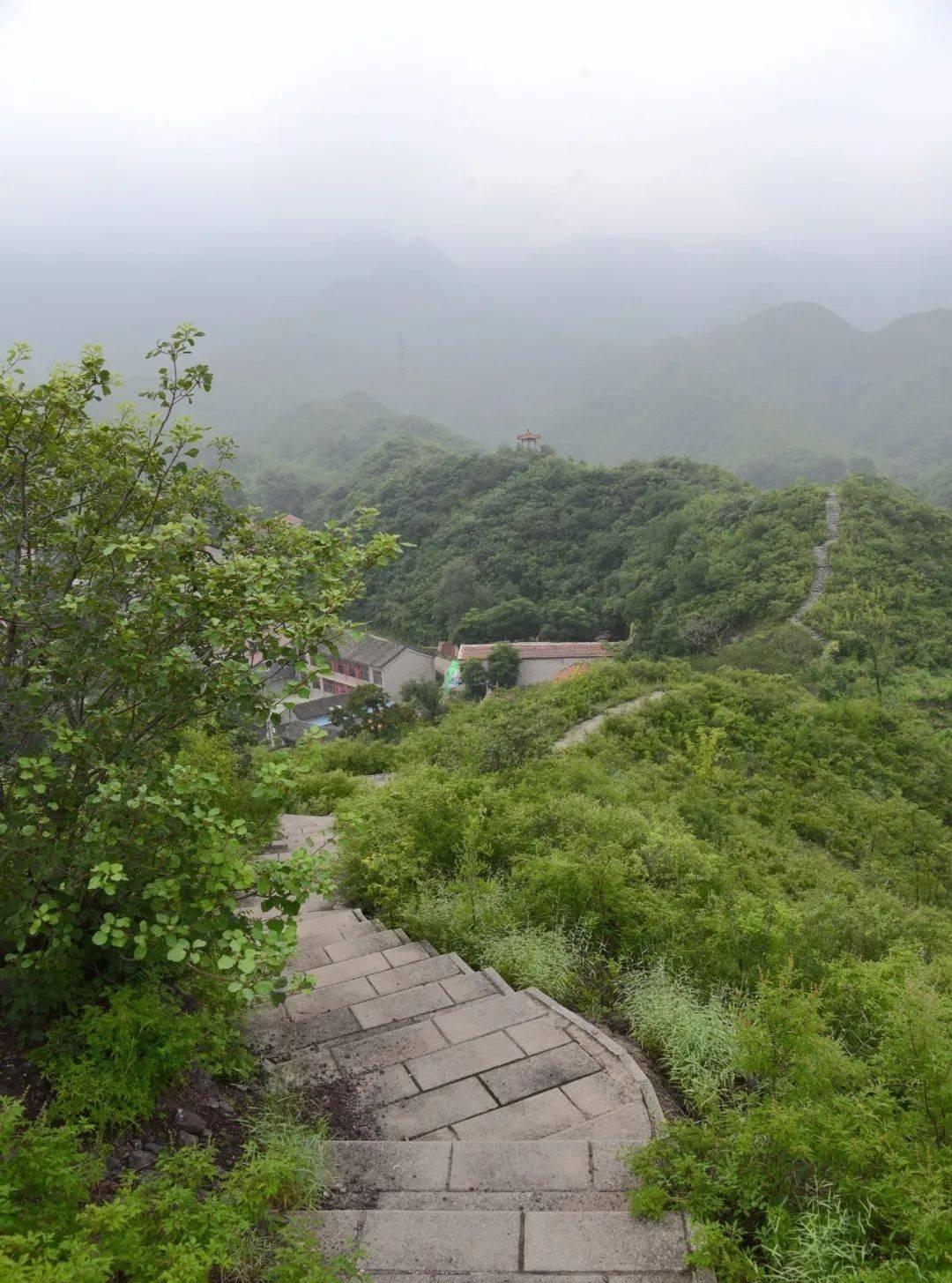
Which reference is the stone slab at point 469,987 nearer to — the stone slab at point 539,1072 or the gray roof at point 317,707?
the stone slab at point 539,1072

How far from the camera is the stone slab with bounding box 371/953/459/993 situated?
177 inches

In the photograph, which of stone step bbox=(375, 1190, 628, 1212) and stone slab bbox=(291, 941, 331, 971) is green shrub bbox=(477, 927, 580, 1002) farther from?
stone step bbox=(375, 1190, 628, 1212)

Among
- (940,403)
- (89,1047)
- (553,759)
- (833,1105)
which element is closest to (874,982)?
(833,1105)

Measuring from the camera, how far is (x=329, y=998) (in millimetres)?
4398

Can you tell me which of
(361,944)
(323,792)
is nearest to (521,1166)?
(361,944)

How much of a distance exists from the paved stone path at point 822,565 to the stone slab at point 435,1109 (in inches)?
851

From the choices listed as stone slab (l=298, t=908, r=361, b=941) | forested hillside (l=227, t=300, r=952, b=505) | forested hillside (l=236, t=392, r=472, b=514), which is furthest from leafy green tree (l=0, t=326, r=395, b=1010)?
forested hillside (l=227, t=300, r=952, b=505)

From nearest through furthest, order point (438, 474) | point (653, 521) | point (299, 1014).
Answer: point (299, 1014) → point (653, 521) → point (438, 474)

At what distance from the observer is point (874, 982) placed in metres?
3.88

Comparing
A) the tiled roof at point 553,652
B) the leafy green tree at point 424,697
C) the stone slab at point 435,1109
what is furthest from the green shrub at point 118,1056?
the tiled roof at point 553,652

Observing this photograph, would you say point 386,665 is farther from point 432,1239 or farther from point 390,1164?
point 432,1239

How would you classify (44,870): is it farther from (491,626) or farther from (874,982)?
(491,626)

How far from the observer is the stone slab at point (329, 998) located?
426cm

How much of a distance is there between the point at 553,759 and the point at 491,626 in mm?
29077
